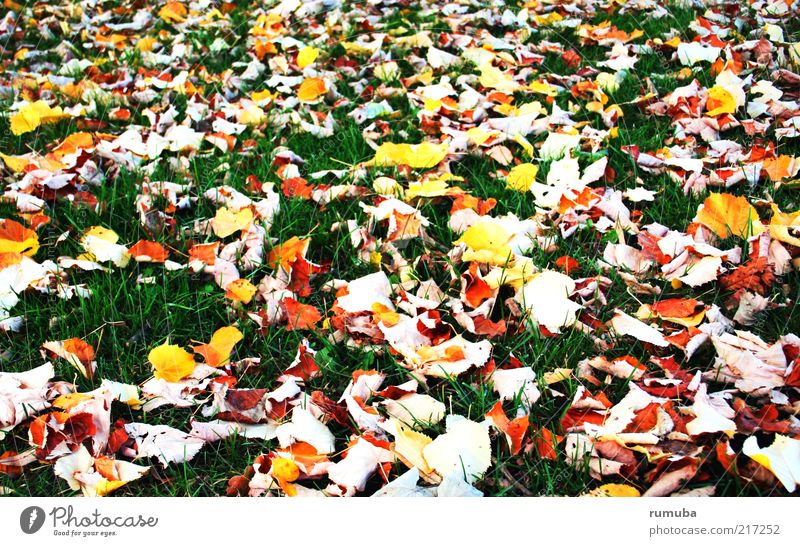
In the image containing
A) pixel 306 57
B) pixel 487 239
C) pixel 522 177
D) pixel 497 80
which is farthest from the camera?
pixel 306 57

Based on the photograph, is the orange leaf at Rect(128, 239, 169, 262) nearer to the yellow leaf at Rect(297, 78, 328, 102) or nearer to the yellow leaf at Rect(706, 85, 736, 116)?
the yellow leaf at Rect(297, 78, 328, 102)

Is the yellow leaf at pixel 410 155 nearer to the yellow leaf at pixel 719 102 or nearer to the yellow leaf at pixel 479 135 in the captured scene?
the yellow leaf at pixel 479 135

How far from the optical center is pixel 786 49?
290 centimetres

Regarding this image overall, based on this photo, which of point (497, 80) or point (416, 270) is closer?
point (416, 270)

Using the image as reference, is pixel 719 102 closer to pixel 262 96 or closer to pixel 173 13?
pixel 262 96

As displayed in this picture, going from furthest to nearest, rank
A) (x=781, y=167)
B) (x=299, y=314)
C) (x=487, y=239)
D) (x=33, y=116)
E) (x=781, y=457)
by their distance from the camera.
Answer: (x=33, y=116)
(x=781, y=167)
(x=487, y=239)
(x=299, y=314)
(x=781, y=457)

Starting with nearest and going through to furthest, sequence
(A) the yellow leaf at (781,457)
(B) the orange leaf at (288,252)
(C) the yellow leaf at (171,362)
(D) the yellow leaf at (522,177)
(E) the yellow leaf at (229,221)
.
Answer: (A) the yellow leaf at (781,457) < (C) the yellow leaf at (171,362) < (B) the orange leaf at (288,252) < (E) the yellow leaf at (229,221) < (D) the yellow leaf at (522,177)

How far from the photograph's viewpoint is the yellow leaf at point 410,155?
2.40 metres

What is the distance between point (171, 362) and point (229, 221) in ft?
2.02

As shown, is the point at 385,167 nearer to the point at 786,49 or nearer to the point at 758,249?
the point at 758,249

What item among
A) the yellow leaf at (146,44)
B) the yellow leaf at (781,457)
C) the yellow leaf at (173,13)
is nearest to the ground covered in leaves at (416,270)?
the yellow leaf at (781,457)

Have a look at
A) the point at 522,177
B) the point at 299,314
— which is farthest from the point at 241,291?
the point at 522,177

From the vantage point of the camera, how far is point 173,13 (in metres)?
3.99
